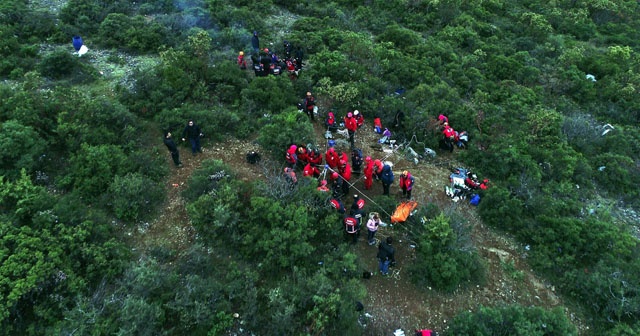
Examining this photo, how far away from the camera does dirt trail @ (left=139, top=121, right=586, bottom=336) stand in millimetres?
9906

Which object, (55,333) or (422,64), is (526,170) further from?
(55,333)

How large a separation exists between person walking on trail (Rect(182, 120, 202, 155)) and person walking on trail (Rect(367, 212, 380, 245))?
646cm

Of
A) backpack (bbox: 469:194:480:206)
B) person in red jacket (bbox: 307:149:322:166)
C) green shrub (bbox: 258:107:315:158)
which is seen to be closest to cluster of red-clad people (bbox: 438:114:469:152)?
backpack (bbox: 469:194:480:206)

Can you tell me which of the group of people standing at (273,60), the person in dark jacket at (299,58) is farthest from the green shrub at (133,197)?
the person in dark jacket at (299,58)

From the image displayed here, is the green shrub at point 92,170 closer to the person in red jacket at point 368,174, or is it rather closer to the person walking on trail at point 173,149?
the person walking on trail at point 173,149

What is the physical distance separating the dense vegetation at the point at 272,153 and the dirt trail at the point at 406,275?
1.39ft

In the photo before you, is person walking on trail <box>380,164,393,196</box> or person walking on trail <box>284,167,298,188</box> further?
person walking on trail <box>380,164,393,196</box>

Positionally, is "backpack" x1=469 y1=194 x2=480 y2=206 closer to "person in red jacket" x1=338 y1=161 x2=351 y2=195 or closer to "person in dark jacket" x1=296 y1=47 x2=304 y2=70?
"person in red jacket" x1=338 y1=161 x2=351 y2=195

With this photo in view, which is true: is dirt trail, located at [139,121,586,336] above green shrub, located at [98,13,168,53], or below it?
below

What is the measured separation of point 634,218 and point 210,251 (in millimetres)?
14474

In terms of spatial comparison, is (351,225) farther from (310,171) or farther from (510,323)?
(510,323)

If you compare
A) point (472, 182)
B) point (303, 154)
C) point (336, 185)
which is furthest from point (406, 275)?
point (303, 154)

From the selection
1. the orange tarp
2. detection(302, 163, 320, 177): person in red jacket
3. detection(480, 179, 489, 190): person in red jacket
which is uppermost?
A: detection(302, 163, 320, 177): person in red jacket

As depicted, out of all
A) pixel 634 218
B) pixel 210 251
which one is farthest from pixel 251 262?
pixel 634 218
